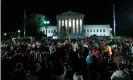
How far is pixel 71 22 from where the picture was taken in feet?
444

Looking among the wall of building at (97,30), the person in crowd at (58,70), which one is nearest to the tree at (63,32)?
the wall of building at (97,30)

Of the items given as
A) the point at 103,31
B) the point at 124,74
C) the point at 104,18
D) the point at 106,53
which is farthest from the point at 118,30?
the point at 124,74

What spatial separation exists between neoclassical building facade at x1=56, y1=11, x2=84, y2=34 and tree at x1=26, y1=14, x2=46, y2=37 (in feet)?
84.7

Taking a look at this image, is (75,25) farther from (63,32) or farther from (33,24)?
(33,24)

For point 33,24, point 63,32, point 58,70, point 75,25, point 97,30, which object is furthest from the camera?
point 97,30

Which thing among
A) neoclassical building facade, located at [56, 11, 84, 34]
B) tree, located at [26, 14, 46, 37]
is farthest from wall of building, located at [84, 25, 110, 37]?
tree, located at [26, 14, 46, 37]

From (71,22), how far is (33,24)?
32.4 meters

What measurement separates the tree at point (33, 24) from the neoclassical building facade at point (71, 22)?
25.8 metres

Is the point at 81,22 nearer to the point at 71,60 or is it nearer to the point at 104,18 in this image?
the point at 104,18

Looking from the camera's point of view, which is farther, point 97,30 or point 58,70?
point 97,30

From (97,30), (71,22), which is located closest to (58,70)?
(71,22)

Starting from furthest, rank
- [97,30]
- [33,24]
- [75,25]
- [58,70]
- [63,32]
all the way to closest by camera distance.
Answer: [97,30] < [75,25] < [63,32] < [33,24] < [58,70]

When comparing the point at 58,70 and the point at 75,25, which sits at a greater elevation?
the point at 75,25

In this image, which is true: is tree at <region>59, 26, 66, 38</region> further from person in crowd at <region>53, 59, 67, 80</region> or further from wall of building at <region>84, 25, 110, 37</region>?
person in crowd at <region>53, 59, 67, 80</region>
